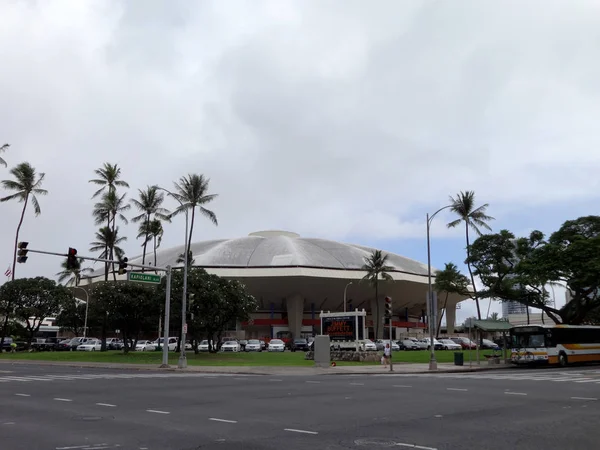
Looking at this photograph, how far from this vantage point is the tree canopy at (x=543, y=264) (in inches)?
1757

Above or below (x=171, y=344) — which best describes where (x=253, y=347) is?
below

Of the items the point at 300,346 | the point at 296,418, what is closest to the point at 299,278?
the point at 300,346

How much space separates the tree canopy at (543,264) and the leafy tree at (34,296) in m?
47.8

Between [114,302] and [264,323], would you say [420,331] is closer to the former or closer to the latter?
[264,323]

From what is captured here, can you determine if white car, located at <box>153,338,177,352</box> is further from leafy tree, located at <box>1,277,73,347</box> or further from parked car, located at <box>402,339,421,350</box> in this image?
parked car, located at <box>402,339,421,350</box>

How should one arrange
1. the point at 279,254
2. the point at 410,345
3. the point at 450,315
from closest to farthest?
the point at 410,345 → the point at 279,254 → the point at 450,315

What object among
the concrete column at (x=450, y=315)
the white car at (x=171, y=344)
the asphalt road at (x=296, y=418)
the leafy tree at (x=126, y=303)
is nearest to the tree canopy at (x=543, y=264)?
the asphalt road at (x=296, y=418)

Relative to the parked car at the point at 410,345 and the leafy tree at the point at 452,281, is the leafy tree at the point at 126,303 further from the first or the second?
the parked car at the point at 410,345

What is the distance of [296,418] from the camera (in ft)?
40.6

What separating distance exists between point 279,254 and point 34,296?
162 feet

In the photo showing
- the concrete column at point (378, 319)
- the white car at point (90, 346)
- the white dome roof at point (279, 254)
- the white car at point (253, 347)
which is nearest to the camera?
the white car at point (90, 346)

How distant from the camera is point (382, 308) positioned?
108 m

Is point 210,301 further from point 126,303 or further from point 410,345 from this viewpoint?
point 410,345

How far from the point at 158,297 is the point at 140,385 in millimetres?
32775
